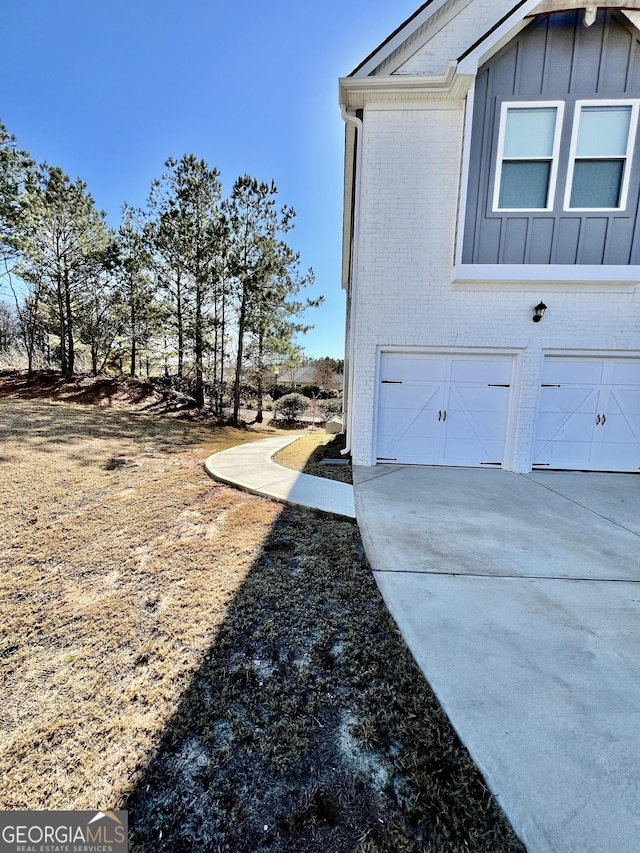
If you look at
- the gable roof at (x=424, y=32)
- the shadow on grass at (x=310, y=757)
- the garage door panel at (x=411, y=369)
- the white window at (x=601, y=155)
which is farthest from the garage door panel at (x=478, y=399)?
the gable roof at (x=424, y=32)

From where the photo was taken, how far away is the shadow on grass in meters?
1.26

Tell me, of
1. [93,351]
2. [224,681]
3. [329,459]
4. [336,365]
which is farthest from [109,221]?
[336,365]

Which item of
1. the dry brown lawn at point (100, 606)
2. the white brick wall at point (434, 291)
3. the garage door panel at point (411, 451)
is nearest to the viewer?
the dry brown lawn at point (100, 606)

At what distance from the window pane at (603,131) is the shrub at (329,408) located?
15.6 metres

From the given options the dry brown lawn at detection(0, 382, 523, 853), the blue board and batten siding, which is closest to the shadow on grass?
A: the dry brown lawn at detection(0, 382, 523, 853)

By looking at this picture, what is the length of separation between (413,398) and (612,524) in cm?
336

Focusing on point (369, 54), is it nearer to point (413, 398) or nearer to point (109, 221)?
point (413, 398)

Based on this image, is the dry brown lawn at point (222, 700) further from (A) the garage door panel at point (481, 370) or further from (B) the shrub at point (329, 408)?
(B) the shrub at point (329, 408)

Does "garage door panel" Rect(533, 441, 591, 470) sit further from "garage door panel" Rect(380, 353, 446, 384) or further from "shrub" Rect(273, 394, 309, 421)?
"shrub" Rect(273, 394, 309, 421)

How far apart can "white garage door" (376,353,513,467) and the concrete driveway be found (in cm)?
184

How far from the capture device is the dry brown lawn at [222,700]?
1315 millimetres

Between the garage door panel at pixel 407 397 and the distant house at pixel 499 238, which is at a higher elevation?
the distant house at pixel 499 238

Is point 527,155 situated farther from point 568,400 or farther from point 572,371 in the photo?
point 568,400

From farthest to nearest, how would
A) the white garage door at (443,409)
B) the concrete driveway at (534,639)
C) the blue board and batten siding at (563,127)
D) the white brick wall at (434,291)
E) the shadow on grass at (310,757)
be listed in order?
the white garage door at (443,409), the white brick wall at (434,291), the blue board and batten siding at (563,127), the concrete driveway at (534,639), the shadow on grass at (310,757)
